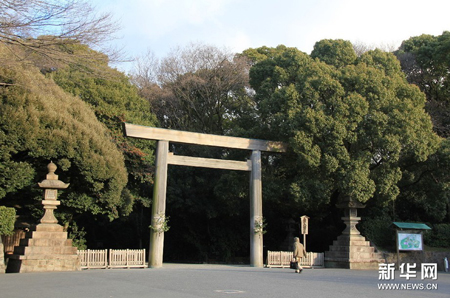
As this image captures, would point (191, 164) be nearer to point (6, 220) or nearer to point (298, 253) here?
point (298, 253)

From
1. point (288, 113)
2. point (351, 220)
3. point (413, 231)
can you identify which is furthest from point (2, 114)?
point (413, 231)

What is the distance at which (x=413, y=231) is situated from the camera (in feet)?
61.1

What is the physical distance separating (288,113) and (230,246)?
388 inches

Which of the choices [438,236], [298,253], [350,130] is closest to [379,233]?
[438,236]

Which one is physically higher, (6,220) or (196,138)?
(196,138)

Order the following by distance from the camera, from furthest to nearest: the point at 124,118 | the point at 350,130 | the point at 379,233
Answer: the point at 124,118, the point at 379,233, the point at 350,130

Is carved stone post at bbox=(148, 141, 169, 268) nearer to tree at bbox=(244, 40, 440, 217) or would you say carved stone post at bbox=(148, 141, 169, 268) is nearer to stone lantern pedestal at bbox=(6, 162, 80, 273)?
stone lantern pedestal at bbox=(6, 162, 80, 273)

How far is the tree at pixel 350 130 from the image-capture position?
59.8ft

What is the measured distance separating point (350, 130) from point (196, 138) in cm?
625

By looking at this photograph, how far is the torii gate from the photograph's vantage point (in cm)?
1698

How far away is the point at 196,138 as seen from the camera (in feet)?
60.1

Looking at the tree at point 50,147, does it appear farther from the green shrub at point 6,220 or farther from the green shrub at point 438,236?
the green shrub at point 438,236

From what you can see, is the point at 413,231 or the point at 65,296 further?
the point at 413,231

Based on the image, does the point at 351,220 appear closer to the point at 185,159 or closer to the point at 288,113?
the point at 288,113
